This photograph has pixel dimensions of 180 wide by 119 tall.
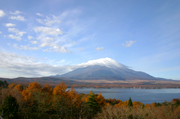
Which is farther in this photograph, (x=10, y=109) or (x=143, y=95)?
(x=143, y=95)

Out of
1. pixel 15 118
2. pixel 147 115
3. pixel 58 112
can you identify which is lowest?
pixel 15 118

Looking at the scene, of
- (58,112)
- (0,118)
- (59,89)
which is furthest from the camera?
(59,89)

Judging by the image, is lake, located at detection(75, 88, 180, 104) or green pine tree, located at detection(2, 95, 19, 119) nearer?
green pine tree, located at detection(2, 95, 19, 119)

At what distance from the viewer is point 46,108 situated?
8.04 metres

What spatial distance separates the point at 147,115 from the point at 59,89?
17.8m

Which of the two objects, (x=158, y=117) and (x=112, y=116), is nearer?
(x=158, y=117)

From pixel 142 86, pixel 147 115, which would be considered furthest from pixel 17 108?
pixel 142 86

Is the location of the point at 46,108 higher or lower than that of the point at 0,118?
higher

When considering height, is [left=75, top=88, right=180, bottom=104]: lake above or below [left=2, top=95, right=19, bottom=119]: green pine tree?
below

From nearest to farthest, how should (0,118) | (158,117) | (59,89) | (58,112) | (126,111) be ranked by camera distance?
(158,117), (126,111), (58,112), (0,118), (59,89)

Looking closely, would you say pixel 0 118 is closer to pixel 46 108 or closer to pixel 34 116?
pixel 34 116

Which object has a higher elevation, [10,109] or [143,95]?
[10,109]

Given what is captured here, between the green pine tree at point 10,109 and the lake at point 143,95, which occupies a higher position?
the green pine tree at point 10,109

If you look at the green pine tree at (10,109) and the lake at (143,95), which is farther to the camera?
the lake at (143,95)
